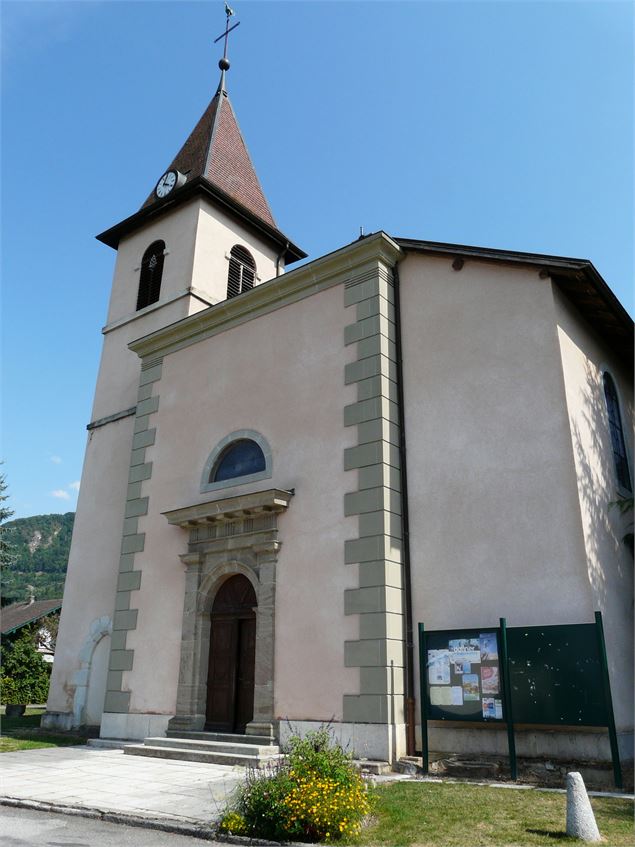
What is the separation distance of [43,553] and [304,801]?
99344 millimetres

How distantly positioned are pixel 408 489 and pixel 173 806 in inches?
Result: 223

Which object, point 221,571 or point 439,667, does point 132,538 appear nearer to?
point 221,571

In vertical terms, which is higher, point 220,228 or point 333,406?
point 220,228

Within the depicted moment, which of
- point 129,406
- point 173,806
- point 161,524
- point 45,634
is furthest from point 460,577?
point 45,634

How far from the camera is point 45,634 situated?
45.3 m

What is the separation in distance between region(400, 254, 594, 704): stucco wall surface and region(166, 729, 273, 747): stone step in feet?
9.95

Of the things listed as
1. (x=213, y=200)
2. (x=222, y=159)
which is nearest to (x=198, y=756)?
(x=213, y=200)

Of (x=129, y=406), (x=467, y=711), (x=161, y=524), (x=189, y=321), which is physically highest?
(x=189, y=321)

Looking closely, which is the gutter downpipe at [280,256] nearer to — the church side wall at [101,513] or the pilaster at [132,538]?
the church side wall at [101,513]

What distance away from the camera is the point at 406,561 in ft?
34.9

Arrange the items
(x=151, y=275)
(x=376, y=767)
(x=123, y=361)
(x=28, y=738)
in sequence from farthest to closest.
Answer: (x=151, y=275) < (x=123, y=361) < (x=28, y=738) < (x=376, y=767)

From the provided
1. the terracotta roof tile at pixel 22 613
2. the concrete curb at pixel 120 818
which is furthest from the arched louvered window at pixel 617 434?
the terracotta roof tile at pixel 22 613

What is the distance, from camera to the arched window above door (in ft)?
41.7

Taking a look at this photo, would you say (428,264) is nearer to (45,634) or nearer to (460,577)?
(460,577)
